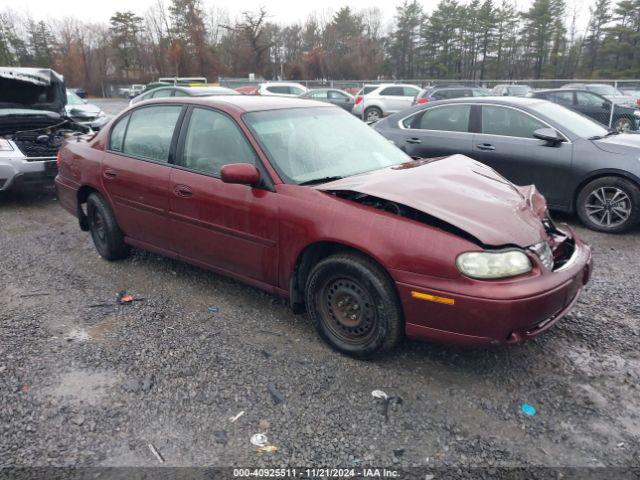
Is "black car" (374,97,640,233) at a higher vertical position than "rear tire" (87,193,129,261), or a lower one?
higher

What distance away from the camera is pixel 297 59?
6241cm

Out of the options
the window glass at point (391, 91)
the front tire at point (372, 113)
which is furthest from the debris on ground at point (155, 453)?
the window glass at point (391, 91)

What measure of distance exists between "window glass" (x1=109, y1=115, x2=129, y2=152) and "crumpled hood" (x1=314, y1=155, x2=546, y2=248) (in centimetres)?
233

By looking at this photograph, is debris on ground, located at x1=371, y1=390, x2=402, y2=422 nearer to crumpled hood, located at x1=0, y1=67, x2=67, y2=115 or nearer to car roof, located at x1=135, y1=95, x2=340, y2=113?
car roof, located at x1=135, y1=95, x2=340, y2=113

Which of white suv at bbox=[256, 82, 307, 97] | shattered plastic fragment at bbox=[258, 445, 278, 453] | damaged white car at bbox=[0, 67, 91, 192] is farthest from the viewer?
white suv at bbox=[256, 82, 307, 97]

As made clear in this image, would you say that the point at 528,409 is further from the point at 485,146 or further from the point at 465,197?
the point at 485,146

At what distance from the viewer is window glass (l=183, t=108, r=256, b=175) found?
3568 millimetres

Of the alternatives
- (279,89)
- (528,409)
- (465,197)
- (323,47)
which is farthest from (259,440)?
(323,47)

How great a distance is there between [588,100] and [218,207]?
622 inches

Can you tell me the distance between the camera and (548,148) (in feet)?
19.6

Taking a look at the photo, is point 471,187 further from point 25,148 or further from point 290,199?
point 25,148

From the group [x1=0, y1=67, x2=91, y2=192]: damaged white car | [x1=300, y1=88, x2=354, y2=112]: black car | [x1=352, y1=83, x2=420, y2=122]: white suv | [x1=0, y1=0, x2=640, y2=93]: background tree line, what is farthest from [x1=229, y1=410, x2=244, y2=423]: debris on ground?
[x1=0, y1=0, x2=640, y2=93]: background tree line

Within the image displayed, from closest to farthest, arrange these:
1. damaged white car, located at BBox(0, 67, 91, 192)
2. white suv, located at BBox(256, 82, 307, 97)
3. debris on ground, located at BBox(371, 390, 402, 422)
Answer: debris on ground, located at BBox(371, 390, 402, 422), damaged white car, located at BBox(0, 67, 91, 192), white suv, located at BBox(256, 82, 307, 97)

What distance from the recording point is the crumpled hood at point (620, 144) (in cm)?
562
